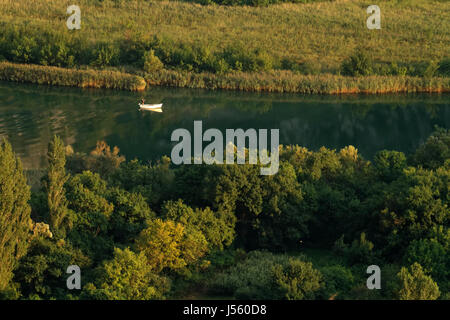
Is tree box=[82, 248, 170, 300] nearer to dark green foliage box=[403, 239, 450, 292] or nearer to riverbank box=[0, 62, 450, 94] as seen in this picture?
dark green foliage box=[403, 239, 450, 292]

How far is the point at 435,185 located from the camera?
70.0 feet

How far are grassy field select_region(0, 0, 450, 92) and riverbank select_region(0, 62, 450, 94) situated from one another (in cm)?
188

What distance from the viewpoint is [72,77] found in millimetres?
52688

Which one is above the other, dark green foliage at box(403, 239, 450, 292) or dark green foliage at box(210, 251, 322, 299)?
dark green foliage at box(403, 239, 450, 292)

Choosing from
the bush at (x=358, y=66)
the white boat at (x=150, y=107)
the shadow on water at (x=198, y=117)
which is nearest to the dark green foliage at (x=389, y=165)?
the shadow on water at (x=198, y=117)

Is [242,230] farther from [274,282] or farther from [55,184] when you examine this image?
[55,184]

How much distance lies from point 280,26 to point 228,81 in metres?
17.2

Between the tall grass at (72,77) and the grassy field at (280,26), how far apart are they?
2452 millimetres

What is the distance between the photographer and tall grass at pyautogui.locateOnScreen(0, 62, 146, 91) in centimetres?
5203

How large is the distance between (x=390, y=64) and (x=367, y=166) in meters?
34.6

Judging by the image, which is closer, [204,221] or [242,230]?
[204,221]

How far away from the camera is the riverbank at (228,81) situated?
5231 centimetres

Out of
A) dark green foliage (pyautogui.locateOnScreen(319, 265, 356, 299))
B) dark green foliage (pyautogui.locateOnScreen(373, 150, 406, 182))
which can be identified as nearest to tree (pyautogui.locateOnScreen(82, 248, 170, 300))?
dark green foliage (pyautogui.locateOnScreen(319, 265, 356, 299))

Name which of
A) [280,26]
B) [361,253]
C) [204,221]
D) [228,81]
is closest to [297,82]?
[228,81]
